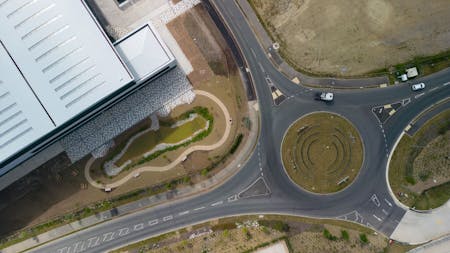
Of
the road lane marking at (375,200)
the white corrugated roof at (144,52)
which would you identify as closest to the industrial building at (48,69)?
the white corrugated roof at (144,52)

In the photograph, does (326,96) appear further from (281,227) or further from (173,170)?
(173,170)

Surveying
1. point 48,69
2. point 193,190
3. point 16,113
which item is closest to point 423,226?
point 193,190

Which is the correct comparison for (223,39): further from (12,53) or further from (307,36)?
(12,53)

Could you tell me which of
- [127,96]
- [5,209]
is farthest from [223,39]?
[5,209]

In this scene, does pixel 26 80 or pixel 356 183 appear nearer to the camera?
pixel 26 80

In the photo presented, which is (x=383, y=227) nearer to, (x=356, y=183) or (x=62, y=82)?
(x=356, y=183)

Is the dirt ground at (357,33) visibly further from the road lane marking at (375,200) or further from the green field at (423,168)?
the road lane marking at (375,200)

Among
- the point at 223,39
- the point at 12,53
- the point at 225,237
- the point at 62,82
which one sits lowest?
the point at 225,237

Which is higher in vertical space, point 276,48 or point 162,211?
point 276,48

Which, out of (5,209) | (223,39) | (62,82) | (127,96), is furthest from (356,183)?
(5,209)
